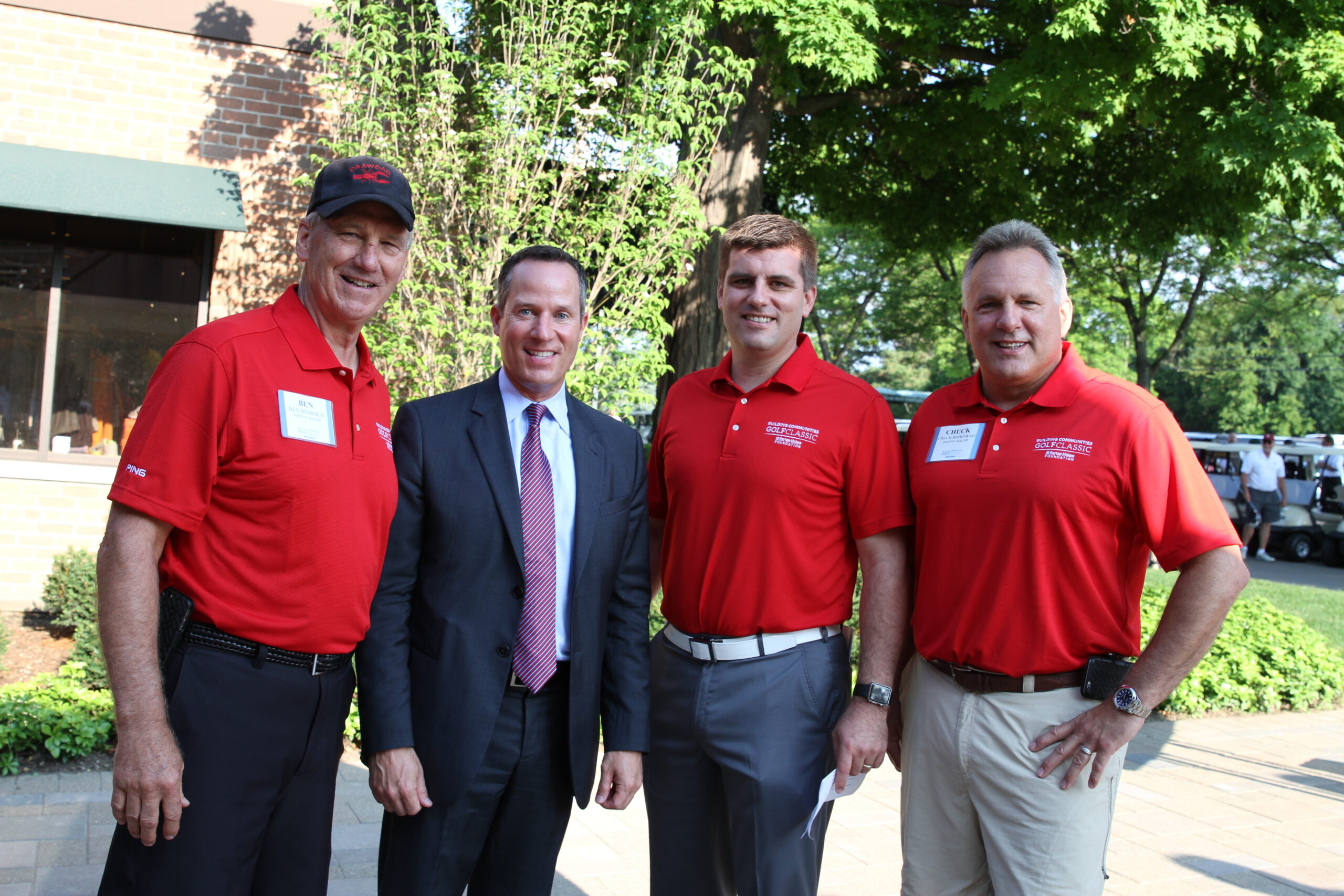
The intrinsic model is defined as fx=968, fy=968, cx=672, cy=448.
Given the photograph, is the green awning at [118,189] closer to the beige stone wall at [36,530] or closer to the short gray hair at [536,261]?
the beige stone wall at [36,530]

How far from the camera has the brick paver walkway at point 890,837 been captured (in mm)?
4121

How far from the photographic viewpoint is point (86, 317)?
8242 millimetres

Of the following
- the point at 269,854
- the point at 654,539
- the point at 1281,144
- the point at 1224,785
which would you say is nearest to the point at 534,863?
the point at 269,854

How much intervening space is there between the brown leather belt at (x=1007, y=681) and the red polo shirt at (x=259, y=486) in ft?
5.67

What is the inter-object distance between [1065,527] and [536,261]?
1726 mm

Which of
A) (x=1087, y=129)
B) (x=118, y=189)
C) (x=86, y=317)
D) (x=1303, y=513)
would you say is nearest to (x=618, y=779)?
(x=118, y=189)

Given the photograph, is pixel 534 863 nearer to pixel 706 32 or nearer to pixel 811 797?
pixel 811 797

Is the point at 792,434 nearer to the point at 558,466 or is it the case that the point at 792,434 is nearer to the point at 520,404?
the point at 558,466

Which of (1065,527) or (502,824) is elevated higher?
(1065,527)

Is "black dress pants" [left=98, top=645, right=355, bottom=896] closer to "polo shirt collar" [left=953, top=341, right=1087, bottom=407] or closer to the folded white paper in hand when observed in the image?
the folded white paper in hand

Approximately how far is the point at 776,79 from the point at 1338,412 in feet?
181

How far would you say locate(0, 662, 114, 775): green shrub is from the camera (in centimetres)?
497

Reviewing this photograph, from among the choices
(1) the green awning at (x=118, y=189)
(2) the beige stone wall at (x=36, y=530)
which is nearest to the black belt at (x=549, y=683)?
(1) the green awning at (x=118, y=189)

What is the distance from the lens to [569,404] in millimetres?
3043
